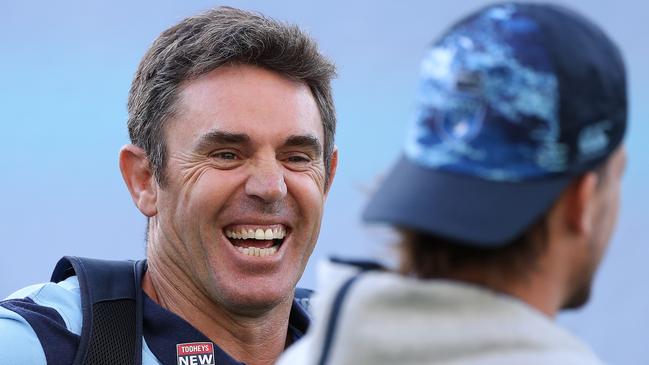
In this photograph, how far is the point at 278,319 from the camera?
2.37 metres

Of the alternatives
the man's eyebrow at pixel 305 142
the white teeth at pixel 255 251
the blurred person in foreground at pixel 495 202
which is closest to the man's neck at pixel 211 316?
the white teeth at pixel 255 251

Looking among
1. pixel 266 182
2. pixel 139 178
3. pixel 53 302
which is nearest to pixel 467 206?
pixel 266 182

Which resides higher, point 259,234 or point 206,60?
point 206,60

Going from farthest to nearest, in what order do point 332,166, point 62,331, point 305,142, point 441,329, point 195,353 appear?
point 332,166, point 305,142, point 195,353, point 62,331, point 441,329

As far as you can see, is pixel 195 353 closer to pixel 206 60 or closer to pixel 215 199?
pixel 215 199

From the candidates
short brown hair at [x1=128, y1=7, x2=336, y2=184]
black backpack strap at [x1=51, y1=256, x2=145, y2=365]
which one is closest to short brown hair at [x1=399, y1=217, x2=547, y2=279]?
black backpack strap at [x1=51, y1=256, x2=145, y2=365]

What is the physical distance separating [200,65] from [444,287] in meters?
1.36

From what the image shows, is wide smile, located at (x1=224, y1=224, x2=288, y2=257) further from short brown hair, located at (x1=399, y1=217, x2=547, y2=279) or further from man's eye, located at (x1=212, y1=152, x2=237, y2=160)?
short brown hair, located at (x1=399, y1=217, x2=547, y2=279)

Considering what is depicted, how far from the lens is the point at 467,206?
1084 mm

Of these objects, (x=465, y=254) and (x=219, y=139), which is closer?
(x=465, y=254)

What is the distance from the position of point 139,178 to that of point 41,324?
0.47 metres

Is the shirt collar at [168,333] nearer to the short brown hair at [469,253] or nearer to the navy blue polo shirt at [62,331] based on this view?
the navy blue polo shirt at [62,331]

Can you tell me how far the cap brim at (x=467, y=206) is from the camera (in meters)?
1.07

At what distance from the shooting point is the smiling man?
7.22 ft
